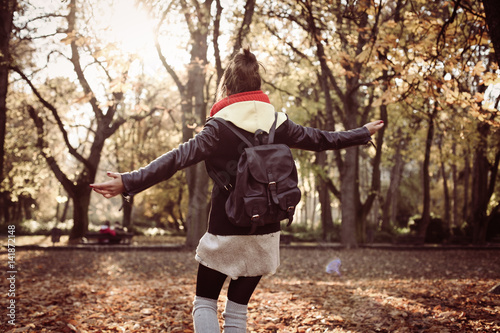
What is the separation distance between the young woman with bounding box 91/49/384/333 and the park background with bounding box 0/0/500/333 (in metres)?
0.56

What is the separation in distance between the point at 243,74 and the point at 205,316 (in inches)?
57.8

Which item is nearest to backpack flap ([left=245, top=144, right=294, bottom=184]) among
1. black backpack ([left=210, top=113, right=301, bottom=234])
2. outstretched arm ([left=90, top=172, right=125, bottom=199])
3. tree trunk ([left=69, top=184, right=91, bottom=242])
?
black backpack ([left=210, top=113, right=301, bottom=234])

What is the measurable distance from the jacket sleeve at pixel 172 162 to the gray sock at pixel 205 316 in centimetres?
78

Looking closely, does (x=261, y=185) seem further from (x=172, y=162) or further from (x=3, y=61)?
(x=3, y=61)

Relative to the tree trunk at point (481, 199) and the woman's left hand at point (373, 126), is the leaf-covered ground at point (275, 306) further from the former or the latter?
the tree trunk at point (481, 199)

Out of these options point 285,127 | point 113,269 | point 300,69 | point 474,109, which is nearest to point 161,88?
point 300,69

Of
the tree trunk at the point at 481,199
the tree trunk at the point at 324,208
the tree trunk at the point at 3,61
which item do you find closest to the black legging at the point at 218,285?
the tree trunk at the point at 3,61

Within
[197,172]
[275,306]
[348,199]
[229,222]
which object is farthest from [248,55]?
[348,199]

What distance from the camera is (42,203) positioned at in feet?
144

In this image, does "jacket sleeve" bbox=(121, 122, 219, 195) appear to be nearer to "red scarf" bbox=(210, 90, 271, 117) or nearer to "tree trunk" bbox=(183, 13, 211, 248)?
"red scarf" bbox=(210, 90, 271, 117)

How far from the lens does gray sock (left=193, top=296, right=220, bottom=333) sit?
2461mm

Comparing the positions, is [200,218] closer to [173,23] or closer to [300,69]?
[173,23]

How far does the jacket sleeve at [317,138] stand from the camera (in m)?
2.73

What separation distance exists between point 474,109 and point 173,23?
33.1 feet
